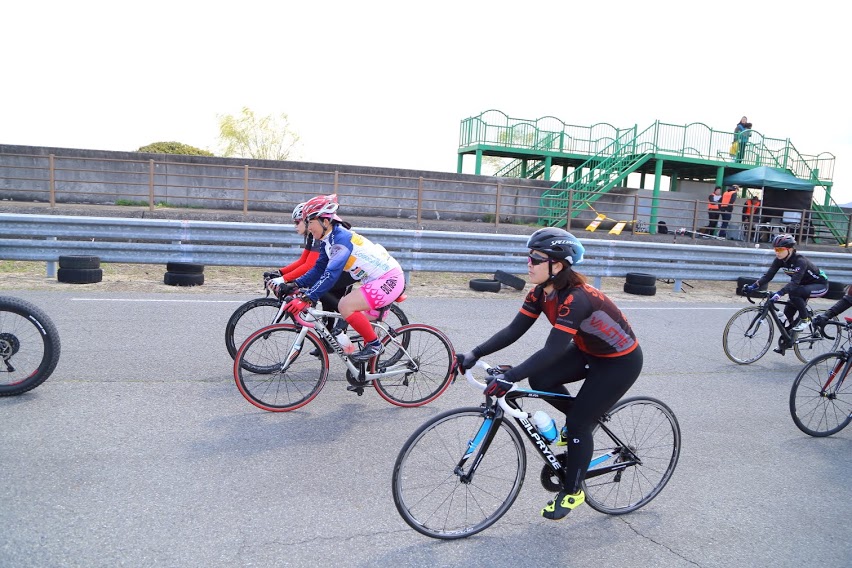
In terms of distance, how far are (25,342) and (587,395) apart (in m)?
4.60

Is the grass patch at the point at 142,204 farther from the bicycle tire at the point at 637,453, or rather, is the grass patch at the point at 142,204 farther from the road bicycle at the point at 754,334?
the bicycle tire at the point at 637,453

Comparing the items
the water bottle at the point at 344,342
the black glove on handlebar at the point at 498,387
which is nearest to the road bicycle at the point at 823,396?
the black glove on handlebar at the point at 498,387

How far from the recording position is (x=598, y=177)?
25562mm

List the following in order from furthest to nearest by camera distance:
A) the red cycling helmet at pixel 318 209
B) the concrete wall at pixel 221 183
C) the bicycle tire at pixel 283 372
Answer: the concrete wall at pixel 221 183 < the red cycling helmet at pixel 318 209 < the bicycle tire at pixel 283 372

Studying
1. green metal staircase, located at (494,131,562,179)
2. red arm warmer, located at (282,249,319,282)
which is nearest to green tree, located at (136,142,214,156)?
green metal staircase, located at (494,131,562,179)

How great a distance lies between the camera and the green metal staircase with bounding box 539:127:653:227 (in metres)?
23.9

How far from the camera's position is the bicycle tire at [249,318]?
22.5 feet

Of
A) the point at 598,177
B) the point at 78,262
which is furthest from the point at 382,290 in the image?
the point at 598,177

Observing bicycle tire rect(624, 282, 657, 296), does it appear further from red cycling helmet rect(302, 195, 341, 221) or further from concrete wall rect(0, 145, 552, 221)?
red cycling helmet rect(302, 195, 341, 221)

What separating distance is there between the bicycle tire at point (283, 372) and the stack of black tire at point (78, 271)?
6.98 m

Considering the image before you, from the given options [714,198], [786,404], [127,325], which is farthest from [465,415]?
[714,198]

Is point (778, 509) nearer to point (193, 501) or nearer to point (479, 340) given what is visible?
point (193, 501)

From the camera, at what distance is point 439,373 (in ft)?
21.3

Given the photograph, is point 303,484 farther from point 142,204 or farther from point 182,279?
point 142,204
